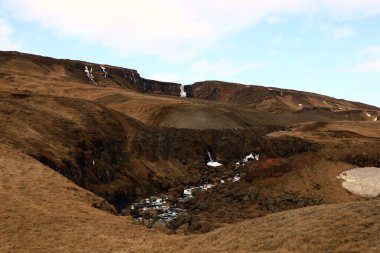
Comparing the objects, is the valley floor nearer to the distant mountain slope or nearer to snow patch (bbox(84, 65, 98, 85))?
the distant mountain slope

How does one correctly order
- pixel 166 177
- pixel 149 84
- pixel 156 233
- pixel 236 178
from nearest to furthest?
pixel 156 233 < pixel 166 177 < pixel 236 178 < pixel 149 84

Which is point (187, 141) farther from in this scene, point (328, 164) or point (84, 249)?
Answer: point (84, 249)

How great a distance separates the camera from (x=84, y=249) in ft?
59.9

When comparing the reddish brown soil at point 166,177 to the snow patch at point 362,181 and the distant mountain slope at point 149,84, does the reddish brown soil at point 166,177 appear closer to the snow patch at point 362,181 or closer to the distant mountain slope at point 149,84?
the snow patch at point 362,181

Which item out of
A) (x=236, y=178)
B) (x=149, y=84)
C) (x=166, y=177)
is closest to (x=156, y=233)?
(x=166, y=177)

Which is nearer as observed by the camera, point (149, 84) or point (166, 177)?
point (166, 177)

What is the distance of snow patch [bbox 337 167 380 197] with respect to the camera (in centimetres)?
3727

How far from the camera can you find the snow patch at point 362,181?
122ft

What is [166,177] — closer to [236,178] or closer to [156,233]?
[236,178]

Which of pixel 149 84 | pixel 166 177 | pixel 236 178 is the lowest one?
pixel 166 177

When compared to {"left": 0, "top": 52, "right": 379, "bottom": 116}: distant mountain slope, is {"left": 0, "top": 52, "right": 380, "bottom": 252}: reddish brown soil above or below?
below

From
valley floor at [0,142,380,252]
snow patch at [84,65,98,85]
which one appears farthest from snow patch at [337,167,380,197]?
snow patch at [84,65,98,85]

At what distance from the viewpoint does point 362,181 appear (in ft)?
128

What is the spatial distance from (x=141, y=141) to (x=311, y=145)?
21.2 metres
